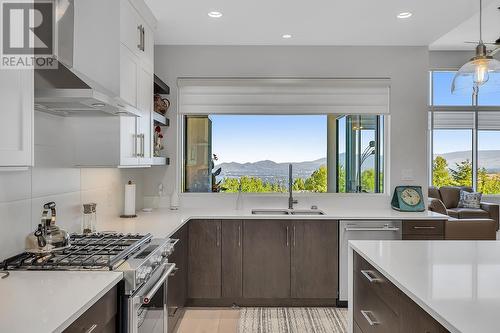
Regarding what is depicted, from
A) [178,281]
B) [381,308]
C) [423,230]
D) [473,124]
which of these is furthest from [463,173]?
[381,308]

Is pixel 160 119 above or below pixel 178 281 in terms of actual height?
above

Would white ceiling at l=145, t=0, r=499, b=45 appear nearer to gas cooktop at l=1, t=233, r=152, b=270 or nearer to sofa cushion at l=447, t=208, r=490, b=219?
gas cooktop at l=1, t=233, r=152, b=270

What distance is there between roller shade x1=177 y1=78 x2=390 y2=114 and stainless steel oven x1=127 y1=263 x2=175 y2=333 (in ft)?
7.37

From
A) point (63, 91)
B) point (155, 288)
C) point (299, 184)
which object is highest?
point (63, 91)

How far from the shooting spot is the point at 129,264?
1888 millimetres

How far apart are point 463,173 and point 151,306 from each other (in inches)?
297

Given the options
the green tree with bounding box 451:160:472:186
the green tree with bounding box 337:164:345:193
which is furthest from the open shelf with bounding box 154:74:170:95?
the green tree with bounding box 451:160:472:186

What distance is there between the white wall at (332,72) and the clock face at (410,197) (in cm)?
17

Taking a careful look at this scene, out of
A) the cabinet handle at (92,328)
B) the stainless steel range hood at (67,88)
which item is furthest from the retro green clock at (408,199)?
the cabinet handle at (92,328)

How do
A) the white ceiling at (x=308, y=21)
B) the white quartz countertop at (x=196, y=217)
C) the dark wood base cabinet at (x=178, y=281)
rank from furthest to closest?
the white ceiling at (x=308, y=21)
the white quartz countertop at (x=196, y=217)
the dark wood base cabinet at (x=178, y=281)

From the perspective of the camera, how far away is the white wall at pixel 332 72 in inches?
168

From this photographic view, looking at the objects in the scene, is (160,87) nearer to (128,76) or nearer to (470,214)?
(128,76)

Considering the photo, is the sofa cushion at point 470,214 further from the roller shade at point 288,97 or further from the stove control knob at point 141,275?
the stove control knob at point 141,275

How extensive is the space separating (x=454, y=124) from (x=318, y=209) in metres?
5.18
